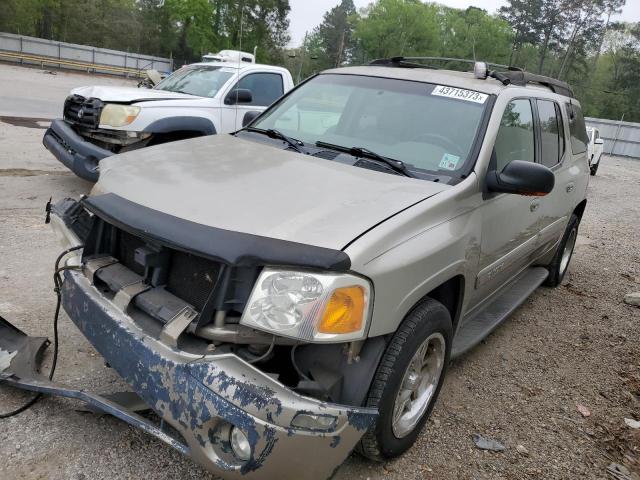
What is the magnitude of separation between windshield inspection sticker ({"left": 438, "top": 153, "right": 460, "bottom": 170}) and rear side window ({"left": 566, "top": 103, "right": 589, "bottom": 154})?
90.9 inches

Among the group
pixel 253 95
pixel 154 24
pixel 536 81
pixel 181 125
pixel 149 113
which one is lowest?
pixel 181 125

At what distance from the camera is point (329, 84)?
13.1ft

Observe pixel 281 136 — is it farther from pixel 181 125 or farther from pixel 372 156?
pixel 181 125

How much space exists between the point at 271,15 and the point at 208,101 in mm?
46826

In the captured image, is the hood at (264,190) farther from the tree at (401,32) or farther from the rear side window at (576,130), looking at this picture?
the tree at (401,32)

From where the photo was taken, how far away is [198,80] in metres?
7.72

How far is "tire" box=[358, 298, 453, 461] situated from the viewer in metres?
2.30

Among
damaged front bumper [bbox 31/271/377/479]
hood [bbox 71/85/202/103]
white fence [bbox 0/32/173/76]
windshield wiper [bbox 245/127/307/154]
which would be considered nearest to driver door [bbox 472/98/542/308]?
windshield wiper [bbox 245/127/307/154]

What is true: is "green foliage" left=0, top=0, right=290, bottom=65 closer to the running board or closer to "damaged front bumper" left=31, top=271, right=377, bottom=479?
the running board

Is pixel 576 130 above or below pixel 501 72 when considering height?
below

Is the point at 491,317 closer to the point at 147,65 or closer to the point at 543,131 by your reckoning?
the point at 543,131

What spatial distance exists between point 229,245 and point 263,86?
6.23 metres

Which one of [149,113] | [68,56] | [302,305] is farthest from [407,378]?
[68,56]

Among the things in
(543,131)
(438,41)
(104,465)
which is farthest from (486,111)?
(438,41)
